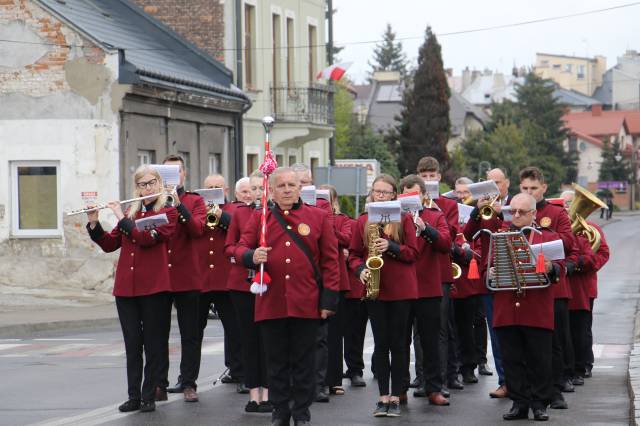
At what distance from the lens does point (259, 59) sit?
38219 mm

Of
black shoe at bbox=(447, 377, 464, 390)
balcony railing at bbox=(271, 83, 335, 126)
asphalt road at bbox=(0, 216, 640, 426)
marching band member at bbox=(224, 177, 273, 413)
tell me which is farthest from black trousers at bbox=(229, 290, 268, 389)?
balcony railing at bbox=(271, 83, 335, 126)

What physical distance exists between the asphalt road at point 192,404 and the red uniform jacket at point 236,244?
1.04m

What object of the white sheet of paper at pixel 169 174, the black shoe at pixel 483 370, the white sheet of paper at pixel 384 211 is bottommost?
the black shoe at pixel 483 370

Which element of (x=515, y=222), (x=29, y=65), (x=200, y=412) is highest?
(x=29, y=65)

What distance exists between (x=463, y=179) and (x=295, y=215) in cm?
424

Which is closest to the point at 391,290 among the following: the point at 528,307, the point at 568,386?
the point at 528,307

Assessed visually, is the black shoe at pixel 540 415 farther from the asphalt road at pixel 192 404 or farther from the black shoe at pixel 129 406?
the black shoe at pixel 129 406

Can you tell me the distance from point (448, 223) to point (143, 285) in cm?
294

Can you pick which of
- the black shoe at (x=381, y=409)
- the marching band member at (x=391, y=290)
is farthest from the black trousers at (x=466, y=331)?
Answer: the black shoe at (x=381, y=409)

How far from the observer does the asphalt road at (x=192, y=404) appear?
11.0 metres

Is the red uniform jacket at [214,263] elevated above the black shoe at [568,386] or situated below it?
above

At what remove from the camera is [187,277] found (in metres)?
12.1

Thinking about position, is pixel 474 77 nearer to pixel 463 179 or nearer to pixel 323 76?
pixel 323 76

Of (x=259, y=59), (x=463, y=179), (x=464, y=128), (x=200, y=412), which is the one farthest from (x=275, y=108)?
(x=464, y=128)
